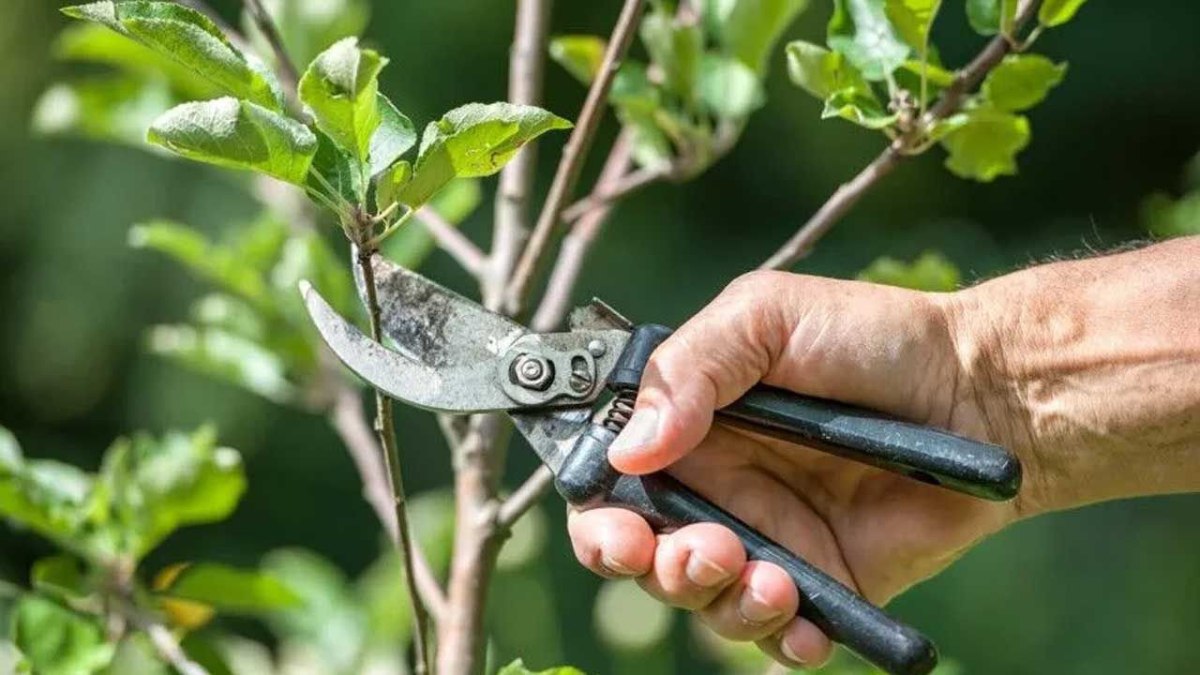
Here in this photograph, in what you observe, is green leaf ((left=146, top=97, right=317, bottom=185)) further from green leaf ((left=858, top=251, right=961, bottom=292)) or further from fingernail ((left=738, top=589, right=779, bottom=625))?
green leaf ((left=858, top=251, right=961, bottom=292))

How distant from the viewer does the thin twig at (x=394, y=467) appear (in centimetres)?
84

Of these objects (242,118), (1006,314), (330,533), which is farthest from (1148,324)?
(330,533)

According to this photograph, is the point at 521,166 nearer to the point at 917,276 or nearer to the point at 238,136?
the point at 917,276

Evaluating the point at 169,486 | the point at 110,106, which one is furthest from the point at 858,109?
the point at 110,106

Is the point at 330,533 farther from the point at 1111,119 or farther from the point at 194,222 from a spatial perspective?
the point at 1111,119

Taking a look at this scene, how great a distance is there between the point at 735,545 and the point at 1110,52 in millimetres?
2193

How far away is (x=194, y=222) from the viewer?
8.50 ft

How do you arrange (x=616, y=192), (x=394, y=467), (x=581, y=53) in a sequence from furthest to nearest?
(x=581, y=53), (x=616, y=192), (x=394, y=467)

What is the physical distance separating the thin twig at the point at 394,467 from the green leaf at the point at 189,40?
8 cm

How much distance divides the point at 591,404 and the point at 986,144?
1.01 ft

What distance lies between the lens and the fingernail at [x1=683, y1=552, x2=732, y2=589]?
37.1 inches

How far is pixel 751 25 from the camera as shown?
1.24 metres

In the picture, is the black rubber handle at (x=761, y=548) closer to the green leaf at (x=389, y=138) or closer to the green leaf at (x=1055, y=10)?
the green leaf at (x=389, y=138)

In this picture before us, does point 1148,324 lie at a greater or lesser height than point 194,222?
greater
